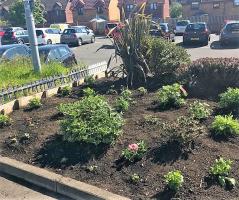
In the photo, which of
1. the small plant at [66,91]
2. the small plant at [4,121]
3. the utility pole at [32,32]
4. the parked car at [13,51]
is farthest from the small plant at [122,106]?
the parked car at [13,51]

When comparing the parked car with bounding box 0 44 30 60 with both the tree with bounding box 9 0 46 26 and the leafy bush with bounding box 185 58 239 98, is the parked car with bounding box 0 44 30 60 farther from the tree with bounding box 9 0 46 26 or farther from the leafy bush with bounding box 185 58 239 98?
the tree with bounding box 9 0 46 26

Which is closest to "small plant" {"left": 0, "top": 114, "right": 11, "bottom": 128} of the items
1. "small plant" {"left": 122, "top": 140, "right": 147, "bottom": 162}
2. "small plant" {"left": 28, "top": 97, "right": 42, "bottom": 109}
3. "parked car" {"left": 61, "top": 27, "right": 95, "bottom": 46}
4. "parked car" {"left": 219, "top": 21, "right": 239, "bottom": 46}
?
"small plant" {"left": 28, "top": 97, "right": 42, "bottom": 109}

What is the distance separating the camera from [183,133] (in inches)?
211

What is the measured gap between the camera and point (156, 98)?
25.6 ft

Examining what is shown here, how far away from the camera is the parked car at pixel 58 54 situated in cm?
1314

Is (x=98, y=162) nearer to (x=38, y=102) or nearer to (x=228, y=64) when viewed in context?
(x=38, y=102)

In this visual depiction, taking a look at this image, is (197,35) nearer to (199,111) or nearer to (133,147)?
(199,111)

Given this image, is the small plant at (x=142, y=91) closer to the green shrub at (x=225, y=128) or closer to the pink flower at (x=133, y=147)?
the green shrub at (x=225, y=128)

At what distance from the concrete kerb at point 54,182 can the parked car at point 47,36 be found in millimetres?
24808

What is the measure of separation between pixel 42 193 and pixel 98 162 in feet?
2.77

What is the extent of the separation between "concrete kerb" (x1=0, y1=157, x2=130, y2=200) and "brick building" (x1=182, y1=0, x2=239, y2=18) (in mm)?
50671

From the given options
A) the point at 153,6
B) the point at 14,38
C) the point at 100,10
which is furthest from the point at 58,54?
the point at 153,6

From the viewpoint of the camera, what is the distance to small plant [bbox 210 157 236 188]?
4.61 m

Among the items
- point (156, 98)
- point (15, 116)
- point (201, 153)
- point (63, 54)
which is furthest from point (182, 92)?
point (63, 54)
